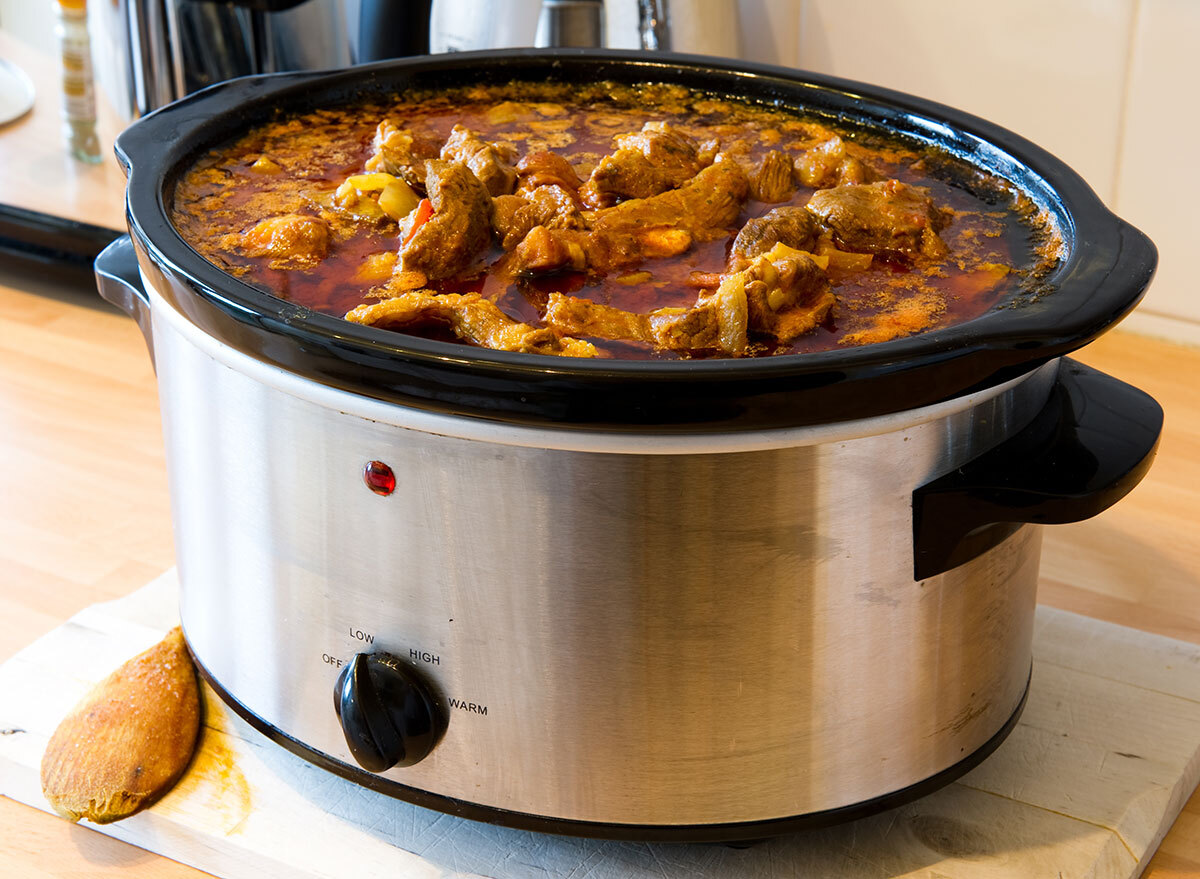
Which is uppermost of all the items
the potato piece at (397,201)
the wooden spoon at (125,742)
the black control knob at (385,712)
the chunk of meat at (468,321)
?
the potato piece at (397,201)

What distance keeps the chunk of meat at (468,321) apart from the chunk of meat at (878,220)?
0.29m

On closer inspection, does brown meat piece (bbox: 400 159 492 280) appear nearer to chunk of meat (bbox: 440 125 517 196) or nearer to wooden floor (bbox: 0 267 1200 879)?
chunk of meat (bbox: 440 125 517 196)

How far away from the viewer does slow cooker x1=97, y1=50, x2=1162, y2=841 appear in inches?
31.5

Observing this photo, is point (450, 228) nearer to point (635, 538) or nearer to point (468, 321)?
point (468, 321)

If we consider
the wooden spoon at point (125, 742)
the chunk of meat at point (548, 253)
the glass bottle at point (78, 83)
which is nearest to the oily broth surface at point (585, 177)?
the chunk of meat at point (548, 253)

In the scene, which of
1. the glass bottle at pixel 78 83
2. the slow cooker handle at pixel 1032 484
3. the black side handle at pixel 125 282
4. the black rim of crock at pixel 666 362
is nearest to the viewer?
the black rim of crock at pixel 666 362

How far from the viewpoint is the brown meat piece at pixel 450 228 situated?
39.6 inches

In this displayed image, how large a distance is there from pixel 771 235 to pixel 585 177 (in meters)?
0.25

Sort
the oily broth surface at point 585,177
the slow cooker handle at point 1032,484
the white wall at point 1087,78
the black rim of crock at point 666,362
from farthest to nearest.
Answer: the white wall at point 1087,78 < the oily broth surface at point 585,177 < the slow cooker handle at point 1032,484 < the black rim of crock at point 666,362

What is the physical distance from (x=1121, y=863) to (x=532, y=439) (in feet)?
1.86

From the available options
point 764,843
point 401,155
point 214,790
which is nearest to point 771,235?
point 401,155

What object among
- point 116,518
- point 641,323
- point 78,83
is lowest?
point 116,518

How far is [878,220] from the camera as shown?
1063mm

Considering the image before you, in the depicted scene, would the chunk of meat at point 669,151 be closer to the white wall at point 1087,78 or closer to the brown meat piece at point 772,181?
the brown meat piece at point 772,181
